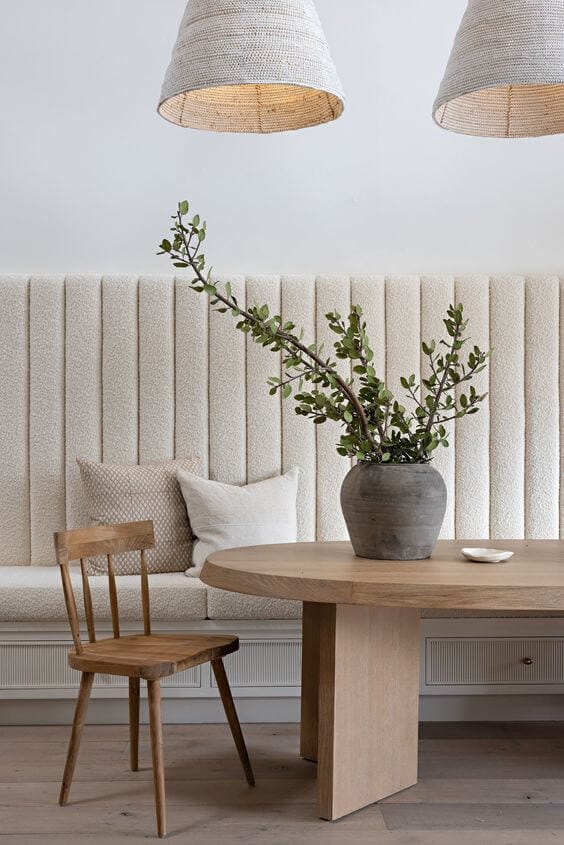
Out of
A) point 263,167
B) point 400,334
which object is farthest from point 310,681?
point 263,167

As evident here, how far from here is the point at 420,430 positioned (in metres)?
2.39

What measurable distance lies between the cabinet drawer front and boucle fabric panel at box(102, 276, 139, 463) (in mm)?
1393

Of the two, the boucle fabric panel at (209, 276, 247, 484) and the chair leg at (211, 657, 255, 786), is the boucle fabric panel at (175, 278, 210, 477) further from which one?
the chair leg at (211, 657, 255, 786)

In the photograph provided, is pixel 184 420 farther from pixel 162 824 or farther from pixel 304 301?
pixel 162 824

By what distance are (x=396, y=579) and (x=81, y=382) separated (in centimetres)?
202

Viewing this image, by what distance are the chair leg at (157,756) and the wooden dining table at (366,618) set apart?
31 cm

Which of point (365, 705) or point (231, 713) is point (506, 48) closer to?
point (365, 705)

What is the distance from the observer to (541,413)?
374 centimetres

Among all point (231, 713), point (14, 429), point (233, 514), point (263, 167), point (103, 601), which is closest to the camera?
point (231, 713)

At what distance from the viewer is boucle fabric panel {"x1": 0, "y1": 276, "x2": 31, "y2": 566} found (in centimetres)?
362

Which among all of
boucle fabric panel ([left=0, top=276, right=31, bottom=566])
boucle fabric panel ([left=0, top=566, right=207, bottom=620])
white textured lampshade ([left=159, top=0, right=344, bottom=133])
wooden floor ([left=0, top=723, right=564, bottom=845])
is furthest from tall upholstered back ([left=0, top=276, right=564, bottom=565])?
white textured lampshade ([left=159, top=0, right=344, bottom=133])

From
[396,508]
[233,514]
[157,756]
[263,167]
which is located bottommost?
[157,756]

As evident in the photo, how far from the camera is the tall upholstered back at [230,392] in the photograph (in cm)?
364

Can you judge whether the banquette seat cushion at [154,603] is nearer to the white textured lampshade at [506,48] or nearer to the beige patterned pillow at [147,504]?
the beige patterned pillow at [147,504]
